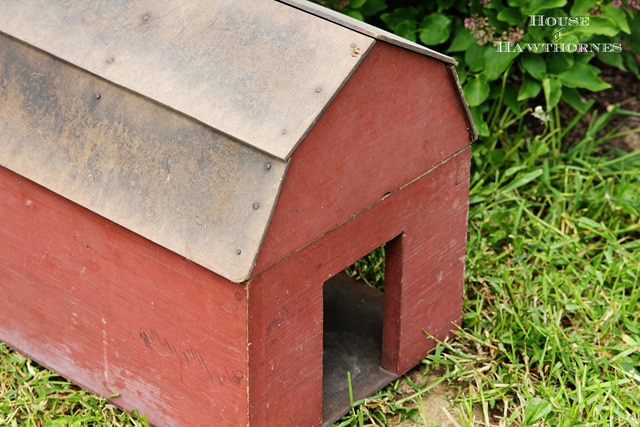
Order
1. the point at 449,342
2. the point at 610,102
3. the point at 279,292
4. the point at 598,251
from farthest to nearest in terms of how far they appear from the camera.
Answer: the point at 610,102 → the point at 598,251 → the point at 449,342 → the point at 279,292

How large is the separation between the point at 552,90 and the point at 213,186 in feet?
5.95

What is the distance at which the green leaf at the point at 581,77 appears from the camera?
4098 millimetres

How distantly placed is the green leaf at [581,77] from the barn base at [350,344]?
1.04 meters

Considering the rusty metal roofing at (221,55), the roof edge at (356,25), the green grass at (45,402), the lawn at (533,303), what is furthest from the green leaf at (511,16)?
the green grass at (45,402)

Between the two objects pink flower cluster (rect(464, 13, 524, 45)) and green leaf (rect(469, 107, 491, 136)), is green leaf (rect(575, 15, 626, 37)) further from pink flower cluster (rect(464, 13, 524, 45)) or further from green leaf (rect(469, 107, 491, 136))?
green leaf (rect(469, 107, 491, 136))

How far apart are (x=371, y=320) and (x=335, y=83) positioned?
122cm

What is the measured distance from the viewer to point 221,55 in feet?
9.15

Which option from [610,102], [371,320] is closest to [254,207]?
[371,320]

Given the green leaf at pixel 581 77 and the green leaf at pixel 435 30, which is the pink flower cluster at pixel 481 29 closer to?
the green leaf at pixel 435 30

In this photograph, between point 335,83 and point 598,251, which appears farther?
point 598,251

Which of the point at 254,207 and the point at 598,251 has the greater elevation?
the point at 254,207

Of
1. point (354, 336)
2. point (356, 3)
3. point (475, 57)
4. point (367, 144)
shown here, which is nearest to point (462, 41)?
point (475, 57)

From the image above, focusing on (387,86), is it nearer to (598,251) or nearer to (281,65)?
(281,65)

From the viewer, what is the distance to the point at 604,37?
4293mm
